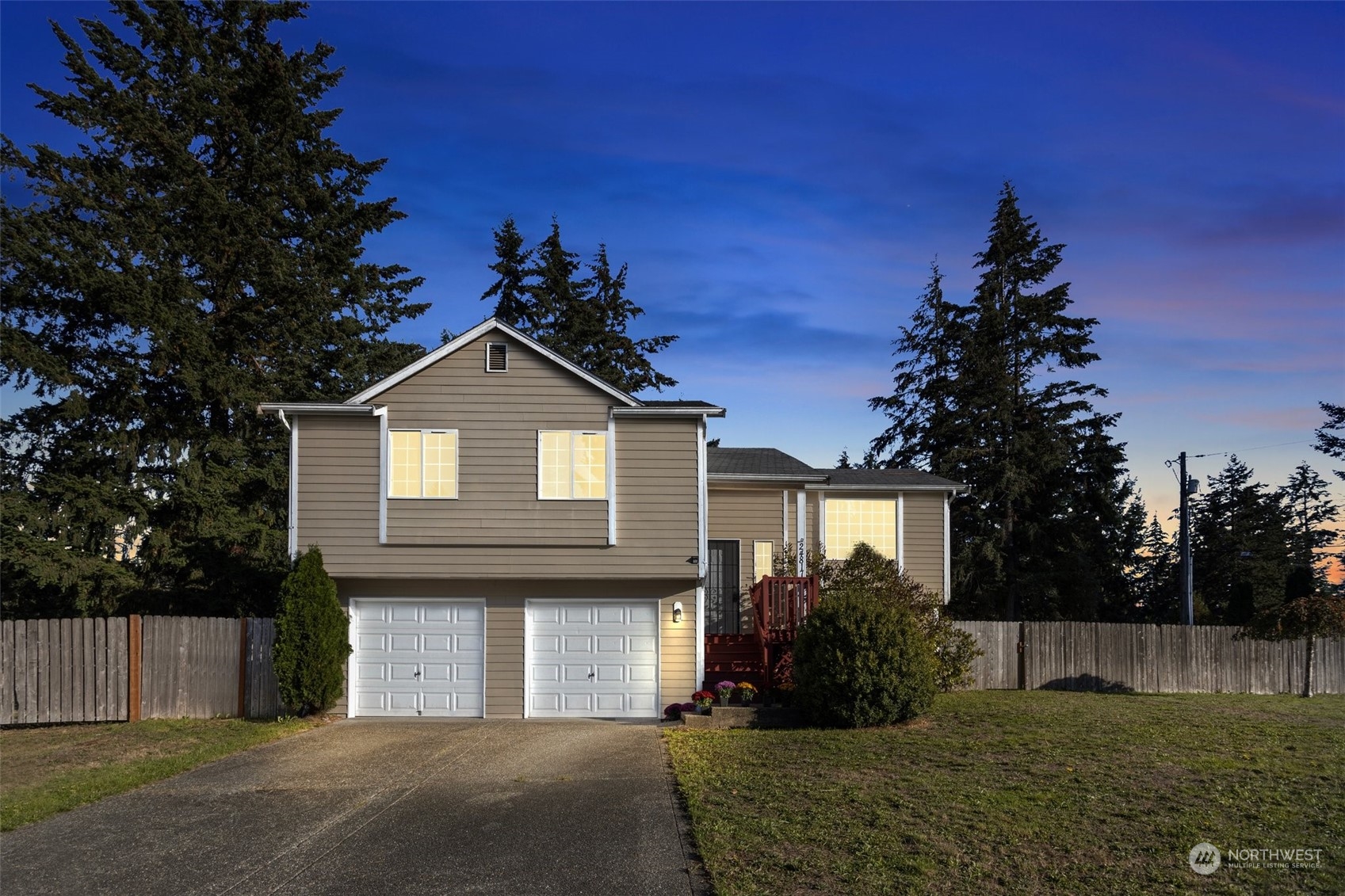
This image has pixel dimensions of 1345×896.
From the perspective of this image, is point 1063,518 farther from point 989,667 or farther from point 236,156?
point 236,156

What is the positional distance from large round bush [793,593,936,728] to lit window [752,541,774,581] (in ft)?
19.9

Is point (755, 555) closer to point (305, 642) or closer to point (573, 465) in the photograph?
point (573, 465)

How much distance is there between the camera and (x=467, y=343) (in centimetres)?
1708

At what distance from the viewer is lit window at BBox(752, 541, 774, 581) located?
67.6 feet

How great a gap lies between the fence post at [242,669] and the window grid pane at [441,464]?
3892 mm

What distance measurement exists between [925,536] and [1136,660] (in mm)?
4866

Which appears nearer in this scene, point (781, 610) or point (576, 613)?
point (576, 613)

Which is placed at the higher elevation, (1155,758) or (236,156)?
(236,156)

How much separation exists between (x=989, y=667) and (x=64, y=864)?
16.7 meters

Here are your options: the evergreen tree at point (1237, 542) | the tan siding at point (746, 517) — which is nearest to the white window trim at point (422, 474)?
the tan siding at point (746, 517)

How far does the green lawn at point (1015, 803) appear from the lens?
289 inches

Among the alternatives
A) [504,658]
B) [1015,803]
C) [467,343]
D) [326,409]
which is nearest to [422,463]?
[326,409]

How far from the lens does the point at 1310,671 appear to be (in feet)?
66.5

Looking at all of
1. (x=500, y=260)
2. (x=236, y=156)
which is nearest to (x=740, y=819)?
(x=236, y=156)
